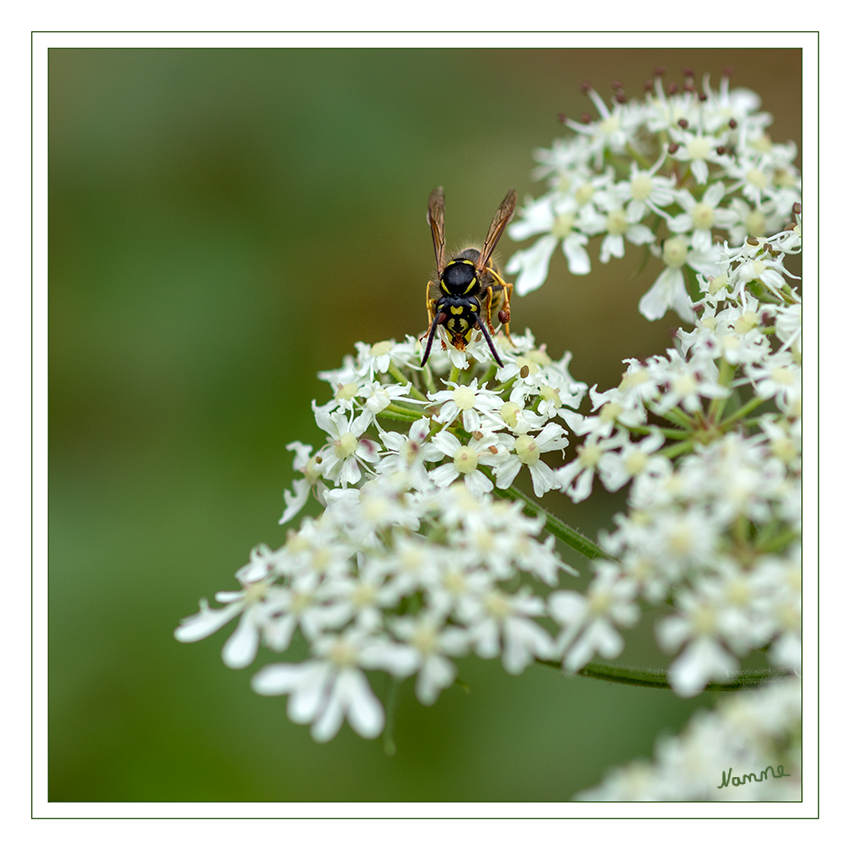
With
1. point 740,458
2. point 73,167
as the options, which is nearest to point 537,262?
point 740,458

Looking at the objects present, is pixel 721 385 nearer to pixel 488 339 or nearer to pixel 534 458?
pixel 534 458

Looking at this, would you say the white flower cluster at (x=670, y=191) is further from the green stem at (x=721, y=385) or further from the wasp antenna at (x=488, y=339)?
the green stem at (x=721, y=385)

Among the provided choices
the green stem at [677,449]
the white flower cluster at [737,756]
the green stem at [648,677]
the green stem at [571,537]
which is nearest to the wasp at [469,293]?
the green stem at [571,537]

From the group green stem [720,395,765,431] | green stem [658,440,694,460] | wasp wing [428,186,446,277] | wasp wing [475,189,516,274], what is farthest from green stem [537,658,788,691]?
wasp wing [428,186,446,277]

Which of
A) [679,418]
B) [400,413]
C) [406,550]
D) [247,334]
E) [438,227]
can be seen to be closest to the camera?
[406,550]

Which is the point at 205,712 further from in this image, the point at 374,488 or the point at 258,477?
the point at 374,488

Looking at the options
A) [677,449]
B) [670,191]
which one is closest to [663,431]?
[677,449]

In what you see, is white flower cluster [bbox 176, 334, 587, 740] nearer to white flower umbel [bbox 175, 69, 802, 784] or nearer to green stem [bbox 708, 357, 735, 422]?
white flower umbel [bbox 175, 69, 802, 784]
